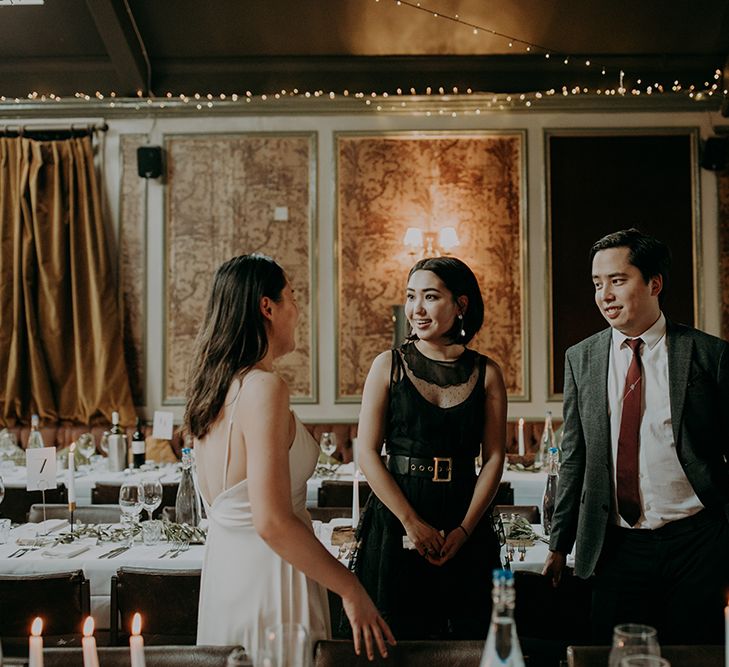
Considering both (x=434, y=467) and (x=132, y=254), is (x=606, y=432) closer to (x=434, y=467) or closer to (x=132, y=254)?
(x=434, y=467)

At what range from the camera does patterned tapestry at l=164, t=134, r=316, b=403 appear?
292 inches

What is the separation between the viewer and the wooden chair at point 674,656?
63.2 inches

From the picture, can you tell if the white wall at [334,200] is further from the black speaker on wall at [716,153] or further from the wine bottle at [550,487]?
the wine bottle at [550,487]

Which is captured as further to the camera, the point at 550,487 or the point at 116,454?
the point at 116,454

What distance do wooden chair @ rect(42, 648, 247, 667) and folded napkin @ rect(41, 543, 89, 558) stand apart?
58.7 inches

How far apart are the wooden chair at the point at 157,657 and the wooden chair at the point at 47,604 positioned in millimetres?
922

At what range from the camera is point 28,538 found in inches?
130

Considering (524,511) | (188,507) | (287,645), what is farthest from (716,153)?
(287,645)

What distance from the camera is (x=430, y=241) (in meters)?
7.34

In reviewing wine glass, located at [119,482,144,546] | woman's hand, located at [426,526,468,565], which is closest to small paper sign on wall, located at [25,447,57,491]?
wine glass, located at [119,482,144,546]

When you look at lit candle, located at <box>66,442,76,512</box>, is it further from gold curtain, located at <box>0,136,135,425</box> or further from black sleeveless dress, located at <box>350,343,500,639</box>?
gold curtain, located at <box>0,136,135,425</box>

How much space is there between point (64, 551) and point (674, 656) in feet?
7.44

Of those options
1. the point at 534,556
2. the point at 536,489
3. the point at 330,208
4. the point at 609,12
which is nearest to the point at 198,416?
the point at 534,556

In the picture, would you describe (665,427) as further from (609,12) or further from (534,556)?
(609,12)
